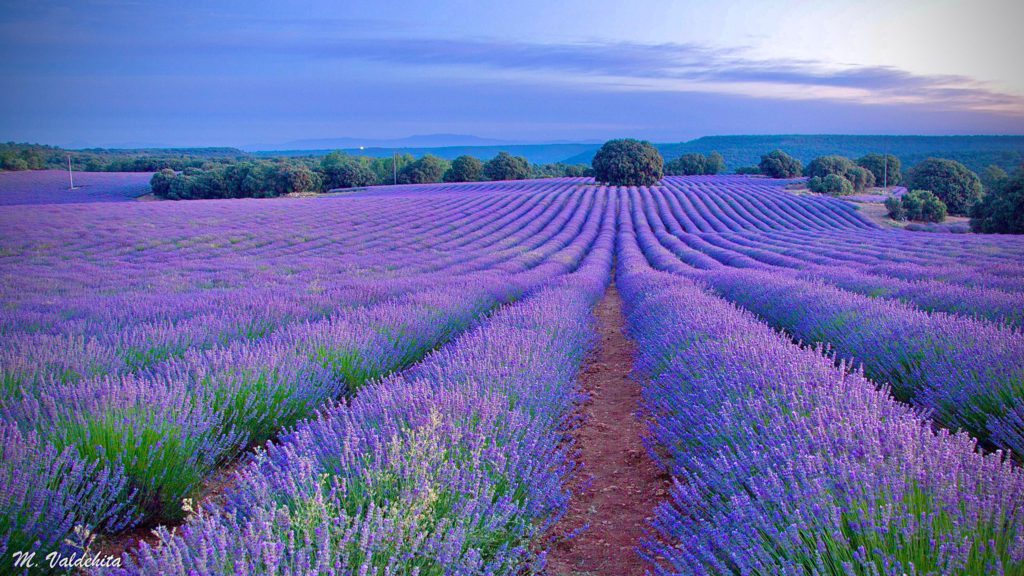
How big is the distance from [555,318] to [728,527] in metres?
3.36

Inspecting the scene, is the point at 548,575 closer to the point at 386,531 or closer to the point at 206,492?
the point at 386,531

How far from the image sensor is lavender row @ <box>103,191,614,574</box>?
1.57m

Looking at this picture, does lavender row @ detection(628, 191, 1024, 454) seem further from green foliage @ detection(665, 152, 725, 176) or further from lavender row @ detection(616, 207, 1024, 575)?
green foliage @ detection(665, 152, 725, 176)

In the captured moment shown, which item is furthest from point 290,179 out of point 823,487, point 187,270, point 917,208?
point 823,487

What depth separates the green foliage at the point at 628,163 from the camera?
46531 millimetres

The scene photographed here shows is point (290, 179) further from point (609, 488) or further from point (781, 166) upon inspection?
point (781, 166)

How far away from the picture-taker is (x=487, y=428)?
256 centimetres

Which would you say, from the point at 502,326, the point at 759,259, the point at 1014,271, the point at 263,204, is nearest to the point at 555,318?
the point at 502,326

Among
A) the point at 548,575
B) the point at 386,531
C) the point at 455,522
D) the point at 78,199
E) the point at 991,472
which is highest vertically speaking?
the point at 78,199

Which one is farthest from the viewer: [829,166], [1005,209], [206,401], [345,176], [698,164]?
[698,164]

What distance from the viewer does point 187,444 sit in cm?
272

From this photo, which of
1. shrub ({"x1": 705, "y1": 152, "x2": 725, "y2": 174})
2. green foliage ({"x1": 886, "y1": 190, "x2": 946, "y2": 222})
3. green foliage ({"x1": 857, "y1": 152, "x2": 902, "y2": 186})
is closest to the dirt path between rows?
green foliage ({"x1": 886, "y1": 190, "x2": 946, "y2": 222})

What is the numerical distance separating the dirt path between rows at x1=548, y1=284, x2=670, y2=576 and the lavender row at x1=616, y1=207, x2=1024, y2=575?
0.70ft

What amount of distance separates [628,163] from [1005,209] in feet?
81.0
